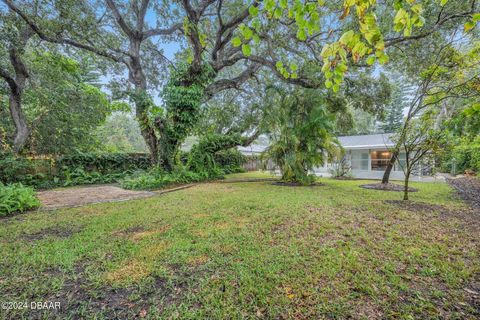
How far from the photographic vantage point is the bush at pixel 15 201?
397 centimetres

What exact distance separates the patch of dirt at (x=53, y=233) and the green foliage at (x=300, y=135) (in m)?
6.75

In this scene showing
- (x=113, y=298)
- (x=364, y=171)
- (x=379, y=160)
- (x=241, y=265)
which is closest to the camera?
(x=113, y=298)

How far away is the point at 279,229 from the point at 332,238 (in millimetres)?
766

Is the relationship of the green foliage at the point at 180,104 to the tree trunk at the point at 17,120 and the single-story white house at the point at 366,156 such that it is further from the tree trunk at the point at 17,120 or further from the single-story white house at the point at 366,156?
the single-story white house at the point at 366,156

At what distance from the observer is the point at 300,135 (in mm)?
8086

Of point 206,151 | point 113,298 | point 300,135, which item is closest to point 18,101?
point 206,151

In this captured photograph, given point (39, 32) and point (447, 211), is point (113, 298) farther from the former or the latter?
point (39, 32)

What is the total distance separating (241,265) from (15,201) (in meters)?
5.08

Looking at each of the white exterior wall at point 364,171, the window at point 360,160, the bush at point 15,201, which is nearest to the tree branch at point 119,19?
the bush at point 15,201

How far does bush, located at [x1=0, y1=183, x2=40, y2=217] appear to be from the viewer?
3.97m

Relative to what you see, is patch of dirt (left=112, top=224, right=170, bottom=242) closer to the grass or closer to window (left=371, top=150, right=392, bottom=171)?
the grass

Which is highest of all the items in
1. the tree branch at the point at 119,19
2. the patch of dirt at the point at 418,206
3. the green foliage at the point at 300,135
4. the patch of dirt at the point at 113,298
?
the tree branch at the point at 119,19

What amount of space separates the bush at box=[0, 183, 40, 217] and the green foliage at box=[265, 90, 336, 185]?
728 centimetres

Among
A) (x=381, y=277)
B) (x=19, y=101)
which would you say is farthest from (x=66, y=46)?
(x=381, y=277)
